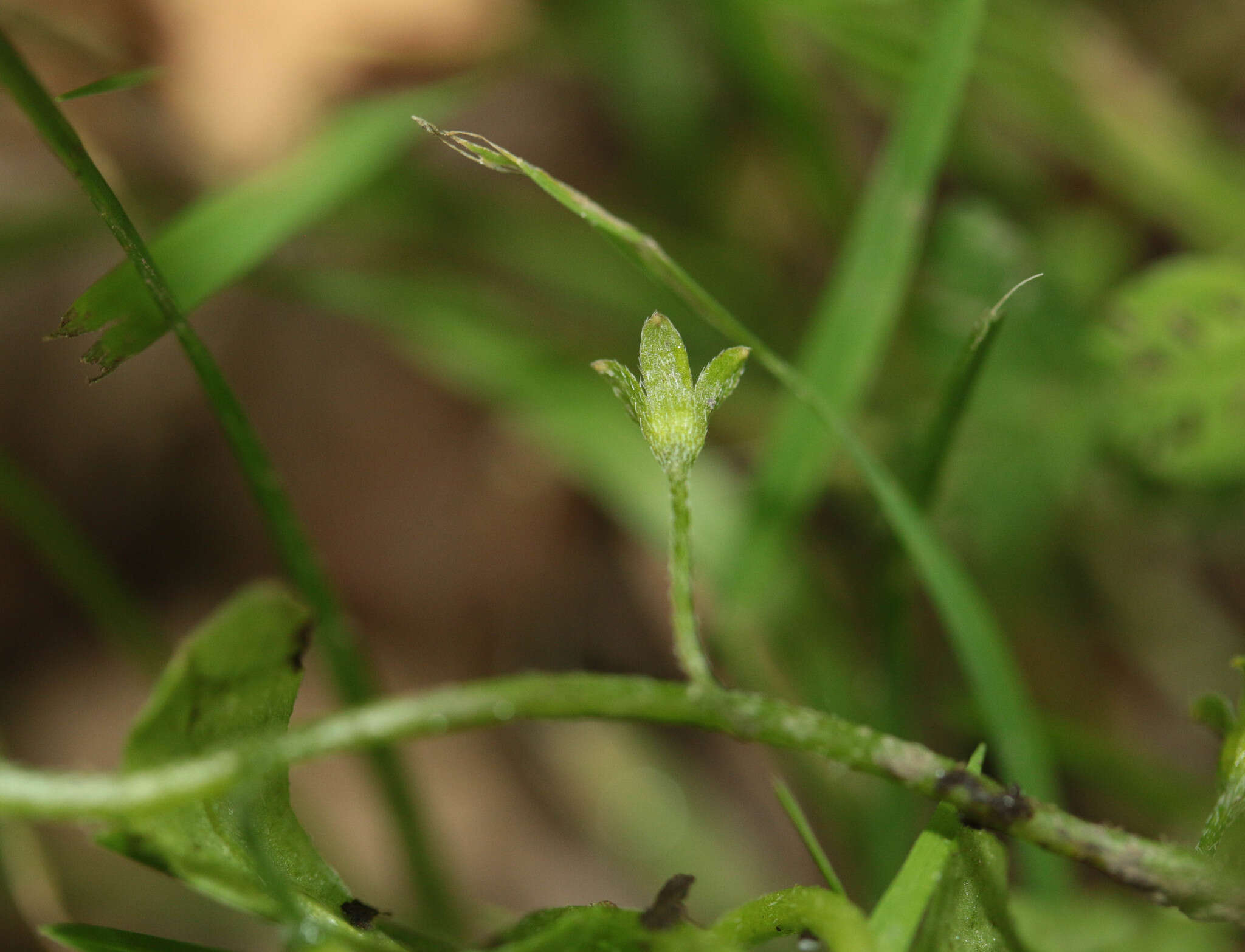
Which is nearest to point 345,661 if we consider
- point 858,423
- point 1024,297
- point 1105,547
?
point 858,423

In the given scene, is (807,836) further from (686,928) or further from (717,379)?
(717,379)

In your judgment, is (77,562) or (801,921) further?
(77,562)

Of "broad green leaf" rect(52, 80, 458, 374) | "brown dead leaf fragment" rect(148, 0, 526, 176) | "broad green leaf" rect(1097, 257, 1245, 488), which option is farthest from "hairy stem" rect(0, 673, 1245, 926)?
"brown dead leaf fragment" rect(148, 0, 526, 176)

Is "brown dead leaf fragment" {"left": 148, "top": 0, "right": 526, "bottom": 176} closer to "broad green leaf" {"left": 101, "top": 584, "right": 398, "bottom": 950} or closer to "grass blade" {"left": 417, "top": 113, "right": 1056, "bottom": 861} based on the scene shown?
"grass blade" {"left": 417, "top": 113, "right": 1056, "bottom": 861}

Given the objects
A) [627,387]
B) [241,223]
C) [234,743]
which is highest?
[241,223]

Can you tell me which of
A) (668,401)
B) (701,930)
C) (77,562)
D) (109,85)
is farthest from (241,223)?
(701,930)
